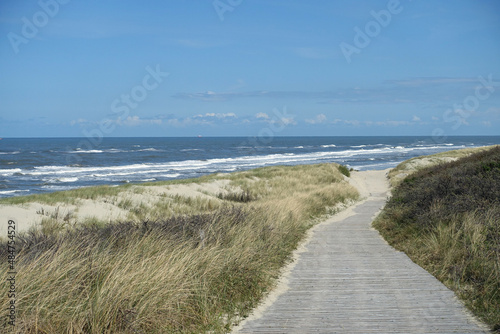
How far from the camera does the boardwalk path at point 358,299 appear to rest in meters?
6.11

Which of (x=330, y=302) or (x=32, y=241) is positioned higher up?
(x=32, y=241)

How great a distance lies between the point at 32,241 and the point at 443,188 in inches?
420

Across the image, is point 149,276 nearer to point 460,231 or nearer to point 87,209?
point 460,231

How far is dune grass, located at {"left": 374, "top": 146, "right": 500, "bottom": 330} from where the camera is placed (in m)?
7.27

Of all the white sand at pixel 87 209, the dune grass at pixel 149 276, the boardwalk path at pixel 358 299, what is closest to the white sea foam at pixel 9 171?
the white sand at pixel 87 209

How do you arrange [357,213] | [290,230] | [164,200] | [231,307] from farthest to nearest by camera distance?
[164,200] → [357,213] → [290,230] → [231,307]

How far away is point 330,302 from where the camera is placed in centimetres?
708

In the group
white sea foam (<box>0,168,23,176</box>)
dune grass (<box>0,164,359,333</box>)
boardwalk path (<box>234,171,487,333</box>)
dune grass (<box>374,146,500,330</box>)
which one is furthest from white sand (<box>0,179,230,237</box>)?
white sea foam (<box>0,168,23,176</box>)

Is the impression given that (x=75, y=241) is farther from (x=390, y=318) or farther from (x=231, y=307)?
(x=390, y=318)

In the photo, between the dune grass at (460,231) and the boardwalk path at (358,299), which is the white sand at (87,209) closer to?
the boardwalk path at (358,299)

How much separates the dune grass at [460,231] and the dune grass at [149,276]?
9.89 feet

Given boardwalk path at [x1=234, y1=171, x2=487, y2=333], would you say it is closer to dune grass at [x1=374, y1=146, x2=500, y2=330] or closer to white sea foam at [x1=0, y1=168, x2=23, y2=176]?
dune grass at [x1=374, y1=146, x2=500, y2=330]

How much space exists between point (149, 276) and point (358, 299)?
320 cm

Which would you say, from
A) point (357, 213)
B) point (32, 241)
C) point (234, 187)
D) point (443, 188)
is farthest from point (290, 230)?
point (234, 187)
